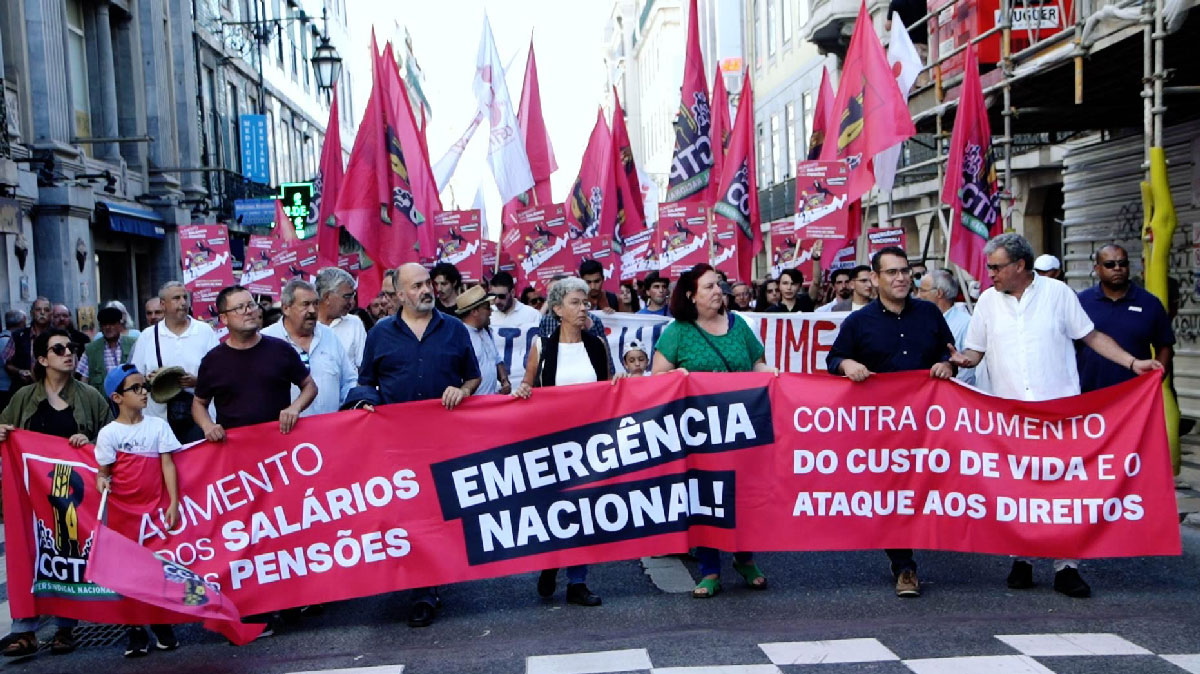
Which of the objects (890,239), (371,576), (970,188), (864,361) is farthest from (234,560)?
(890,239)

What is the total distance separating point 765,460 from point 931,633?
1421mm

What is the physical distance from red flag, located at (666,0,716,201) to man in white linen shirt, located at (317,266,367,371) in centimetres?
791

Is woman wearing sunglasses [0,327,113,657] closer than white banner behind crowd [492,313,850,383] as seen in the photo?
Yes

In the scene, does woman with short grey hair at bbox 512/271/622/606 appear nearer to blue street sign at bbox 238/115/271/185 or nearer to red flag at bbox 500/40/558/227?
red flag at bbox 500/40/558/227

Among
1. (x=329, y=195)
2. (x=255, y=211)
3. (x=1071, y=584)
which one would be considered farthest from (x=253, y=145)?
(x=1071, y=584)

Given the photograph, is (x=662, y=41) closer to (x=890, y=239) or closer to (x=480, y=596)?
(x=890, y=239)

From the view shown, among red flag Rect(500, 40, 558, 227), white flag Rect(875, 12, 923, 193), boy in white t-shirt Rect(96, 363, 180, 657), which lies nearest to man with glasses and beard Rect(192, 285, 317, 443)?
boy in white t-shirt Rect(96, 363, 180, 657)

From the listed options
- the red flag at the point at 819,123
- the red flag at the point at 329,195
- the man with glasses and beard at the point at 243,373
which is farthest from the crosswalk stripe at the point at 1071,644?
the red flag at the point at 819,123

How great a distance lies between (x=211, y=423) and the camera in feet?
23.5

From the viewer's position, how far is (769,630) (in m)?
6.48

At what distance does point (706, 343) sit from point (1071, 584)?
2142mm

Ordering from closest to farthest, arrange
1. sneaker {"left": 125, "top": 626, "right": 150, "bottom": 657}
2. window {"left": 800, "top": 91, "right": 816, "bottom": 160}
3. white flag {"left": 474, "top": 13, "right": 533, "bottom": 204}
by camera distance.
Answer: sneaker {"left": 125, "top": 626, "right": 150, "bottom": 657} → white flag {"left": 474, "top": 13, "right": 533, "bottom": 204} → window {"left": 800, "top": 91, "right": 816, "bottom": 160}

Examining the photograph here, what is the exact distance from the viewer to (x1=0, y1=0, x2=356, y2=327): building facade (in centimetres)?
2052

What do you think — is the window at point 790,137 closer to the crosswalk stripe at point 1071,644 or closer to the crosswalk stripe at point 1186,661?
the crosswalk stripe at point 1071,644
